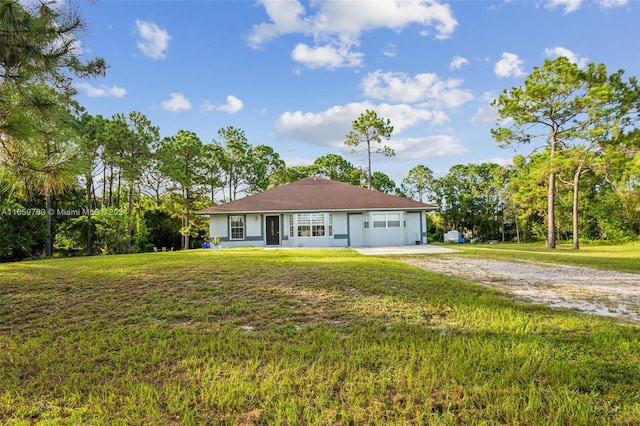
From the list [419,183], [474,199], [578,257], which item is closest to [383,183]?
[419,183]

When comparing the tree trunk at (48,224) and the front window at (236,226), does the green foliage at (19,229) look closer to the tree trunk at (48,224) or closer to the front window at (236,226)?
the tree trunk at (48,224)

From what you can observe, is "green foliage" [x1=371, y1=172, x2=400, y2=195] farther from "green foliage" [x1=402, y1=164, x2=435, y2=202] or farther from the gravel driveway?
the gravel driveway

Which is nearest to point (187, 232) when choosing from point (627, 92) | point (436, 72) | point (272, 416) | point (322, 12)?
point (322, 12)

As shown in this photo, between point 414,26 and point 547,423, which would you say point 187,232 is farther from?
point 547,423

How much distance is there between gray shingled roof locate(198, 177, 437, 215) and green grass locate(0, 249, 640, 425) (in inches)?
556

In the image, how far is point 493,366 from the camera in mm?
2541

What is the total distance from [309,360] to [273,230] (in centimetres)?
1692

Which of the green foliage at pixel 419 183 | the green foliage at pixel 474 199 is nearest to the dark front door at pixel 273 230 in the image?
the green foliage at pixel 474 199

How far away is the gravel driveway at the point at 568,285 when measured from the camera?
4.47m

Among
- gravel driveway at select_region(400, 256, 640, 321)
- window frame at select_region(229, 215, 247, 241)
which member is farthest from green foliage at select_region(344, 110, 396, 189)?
gravel driveway at select_region(400, 256, 640, 321)

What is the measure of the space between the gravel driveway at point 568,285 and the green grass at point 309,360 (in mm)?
722

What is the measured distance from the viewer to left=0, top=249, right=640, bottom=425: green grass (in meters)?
2.02

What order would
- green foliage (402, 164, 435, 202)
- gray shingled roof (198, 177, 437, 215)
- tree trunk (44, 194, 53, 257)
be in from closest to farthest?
tree trunk (44, 194, 53, 257), gray shingled roof (198, 177, 437, 215), green foliage (402, 164, 435, 202)

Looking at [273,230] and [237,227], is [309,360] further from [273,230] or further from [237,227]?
[237,227]
